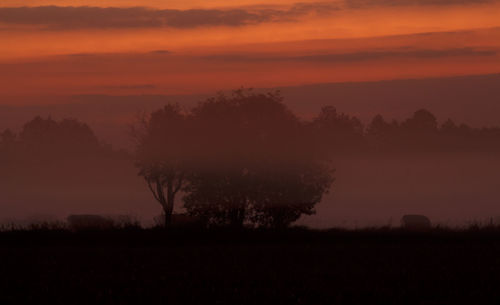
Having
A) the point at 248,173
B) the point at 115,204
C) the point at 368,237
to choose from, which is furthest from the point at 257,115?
the point at 115,204

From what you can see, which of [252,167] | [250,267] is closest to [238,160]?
[252,167]

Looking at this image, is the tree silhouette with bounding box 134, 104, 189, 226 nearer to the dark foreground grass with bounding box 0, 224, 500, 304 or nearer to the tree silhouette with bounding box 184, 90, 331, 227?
the tree silhouette with bounding box 184, 90, 331, 227

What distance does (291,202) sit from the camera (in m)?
56.3

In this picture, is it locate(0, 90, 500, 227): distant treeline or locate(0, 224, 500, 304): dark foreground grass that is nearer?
locate(0, 224, 500, 304): dark foreground grass

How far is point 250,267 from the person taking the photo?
30188mm

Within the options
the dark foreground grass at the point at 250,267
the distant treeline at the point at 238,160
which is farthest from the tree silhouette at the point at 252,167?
the dark foreground grass at the point at 250,267

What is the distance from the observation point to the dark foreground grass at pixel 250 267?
949 inches

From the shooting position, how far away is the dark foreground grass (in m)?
24.1

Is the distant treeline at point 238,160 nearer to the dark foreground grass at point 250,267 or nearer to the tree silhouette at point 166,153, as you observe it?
the tree silhouette at point 166,153

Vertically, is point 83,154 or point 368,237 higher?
point 83,154

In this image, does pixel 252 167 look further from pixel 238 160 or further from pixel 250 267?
pixel 250 267

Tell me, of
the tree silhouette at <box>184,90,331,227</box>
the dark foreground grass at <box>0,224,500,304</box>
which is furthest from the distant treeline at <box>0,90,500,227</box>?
the dark foreground grass at <box>0,224,500,304</box>

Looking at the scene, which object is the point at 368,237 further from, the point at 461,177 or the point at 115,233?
the point at 461,177

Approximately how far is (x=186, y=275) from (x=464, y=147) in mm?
161483
